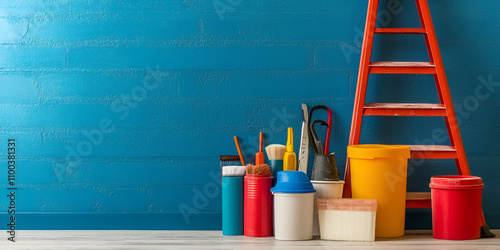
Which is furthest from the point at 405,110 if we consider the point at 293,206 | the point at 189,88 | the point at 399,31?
the point at 189,88

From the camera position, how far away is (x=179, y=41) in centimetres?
304

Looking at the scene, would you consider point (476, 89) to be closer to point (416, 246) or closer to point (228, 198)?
point (416, 246)

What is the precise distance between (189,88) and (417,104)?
4.42 ft

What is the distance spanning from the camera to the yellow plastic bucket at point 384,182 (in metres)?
2.64

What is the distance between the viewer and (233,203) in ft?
8.86

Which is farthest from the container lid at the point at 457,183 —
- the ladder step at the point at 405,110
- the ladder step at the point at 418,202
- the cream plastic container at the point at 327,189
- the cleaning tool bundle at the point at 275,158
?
the cleaning tool bundle at the point at 275,158

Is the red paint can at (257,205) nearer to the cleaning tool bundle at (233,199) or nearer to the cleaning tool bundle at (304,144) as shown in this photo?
the cleaning tool bundle at (233,199)

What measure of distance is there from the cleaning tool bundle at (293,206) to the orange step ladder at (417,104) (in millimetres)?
377

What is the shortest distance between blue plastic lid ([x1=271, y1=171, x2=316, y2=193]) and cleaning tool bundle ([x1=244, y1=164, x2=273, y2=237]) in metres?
0.08

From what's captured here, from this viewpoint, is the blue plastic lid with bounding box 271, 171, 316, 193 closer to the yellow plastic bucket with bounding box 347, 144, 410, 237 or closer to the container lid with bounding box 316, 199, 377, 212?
the container lid with bounding box 316, 199, 377, 212

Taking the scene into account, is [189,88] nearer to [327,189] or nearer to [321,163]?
[321,163]

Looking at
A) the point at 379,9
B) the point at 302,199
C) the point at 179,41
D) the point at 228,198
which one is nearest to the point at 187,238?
the point at 228,198

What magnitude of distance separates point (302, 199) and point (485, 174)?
1232 mm

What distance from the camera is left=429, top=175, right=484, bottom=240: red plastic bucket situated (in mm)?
2598
